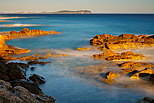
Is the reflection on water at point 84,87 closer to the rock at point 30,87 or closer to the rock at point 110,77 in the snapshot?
the rock at point 110,77

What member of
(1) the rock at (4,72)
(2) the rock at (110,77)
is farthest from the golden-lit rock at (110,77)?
(1) the rock at (4,72)

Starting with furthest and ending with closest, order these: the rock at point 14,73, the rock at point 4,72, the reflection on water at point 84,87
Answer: the rock at point 14,73
the rock at point 4,72
the reflection on water at point 84,87

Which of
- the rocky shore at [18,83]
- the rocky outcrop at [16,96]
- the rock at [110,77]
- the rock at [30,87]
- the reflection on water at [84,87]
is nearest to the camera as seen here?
the rocky outcrop at [16,96]

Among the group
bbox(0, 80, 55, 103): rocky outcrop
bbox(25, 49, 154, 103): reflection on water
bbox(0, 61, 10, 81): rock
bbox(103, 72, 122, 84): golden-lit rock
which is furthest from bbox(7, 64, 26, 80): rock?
bbox(103, 72, 122, 84): golden-lit rock

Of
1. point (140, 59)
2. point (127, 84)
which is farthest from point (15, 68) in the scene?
point (140, 59)

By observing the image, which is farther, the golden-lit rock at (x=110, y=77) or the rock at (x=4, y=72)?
the golden-lit rock at (x=110, y=77)

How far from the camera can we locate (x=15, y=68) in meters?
12.3

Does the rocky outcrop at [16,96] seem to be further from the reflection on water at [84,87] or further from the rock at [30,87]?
the reflection on water at [84,87]

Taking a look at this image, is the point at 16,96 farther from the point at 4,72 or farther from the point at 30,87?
the point at 4,72

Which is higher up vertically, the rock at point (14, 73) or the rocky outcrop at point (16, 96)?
the rocky outcrop at point (16, 96)

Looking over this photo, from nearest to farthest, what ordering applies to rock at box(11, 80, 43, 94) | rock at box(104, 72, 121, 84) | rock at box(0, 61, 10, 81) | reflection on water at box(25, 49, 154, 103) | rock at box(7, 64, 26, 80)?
rock at box(11, 80, 43, 94), reflection on water at box(25, 49, 154, 103), rock at box(0, 61, 10, 81), rock at box(7, 64, 26, 80), rock at box(104, 72, 121, 84)

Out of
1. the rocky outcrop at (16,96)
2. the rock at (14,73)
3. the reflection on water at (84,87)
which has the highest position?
the rocky outcrop at (16,96)

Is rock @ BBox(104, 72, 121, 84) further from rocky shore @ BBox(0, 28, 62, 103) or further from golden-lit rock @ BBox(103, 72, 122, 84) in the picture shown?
rocky shore @ BBox(0, 28, 62, 103)

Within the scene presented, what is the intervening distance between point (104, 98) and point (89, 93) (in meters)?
0.98
